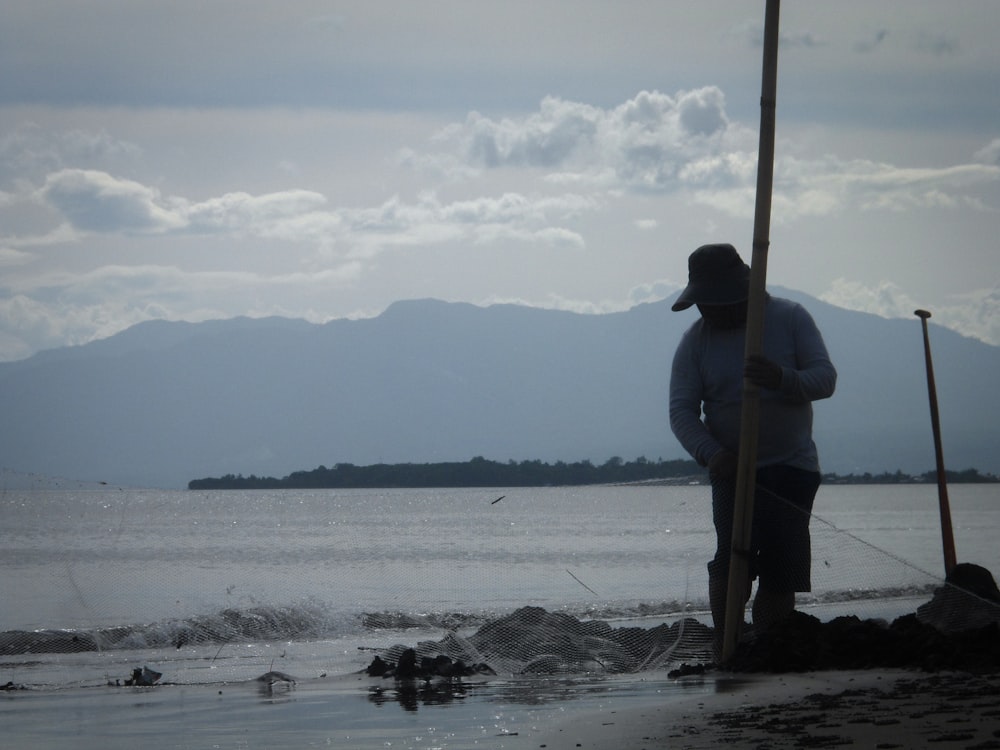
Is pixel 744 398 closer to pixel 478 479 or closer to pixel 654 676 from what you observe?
pixel 654 676

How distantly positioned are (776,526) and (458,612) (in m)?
10.2

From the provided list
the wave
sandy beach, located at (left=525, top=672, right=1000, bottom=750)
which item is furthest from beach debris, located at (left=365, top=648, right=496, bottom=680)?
the wave

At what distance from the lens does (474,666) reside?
343 inches

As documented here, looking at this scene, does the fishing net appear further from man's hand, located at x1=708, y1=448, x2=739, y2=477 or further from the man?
man's hand, located at x1=708, y1=448, x2=739, y2=477

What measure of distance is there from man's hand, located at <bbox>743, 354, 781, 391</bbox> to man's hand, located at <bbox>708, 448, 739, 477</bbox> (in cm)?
46

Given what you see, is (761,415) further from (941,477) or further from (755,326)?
(941,477)

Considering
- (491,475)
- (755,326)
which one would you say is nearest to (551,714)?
(755,326)

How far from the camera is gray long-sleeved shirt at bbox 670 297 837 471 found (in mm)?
7059

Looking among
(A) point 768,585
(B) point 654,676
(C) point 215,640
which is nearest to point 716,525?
(A) point 768,585

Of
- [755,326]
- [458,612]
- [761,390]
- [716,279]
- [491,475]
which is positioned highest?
[716,279]

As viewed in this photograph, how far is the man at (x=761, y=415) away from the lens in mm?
7051

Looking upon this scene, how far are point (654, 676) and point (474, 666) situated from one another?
1209 millimetres

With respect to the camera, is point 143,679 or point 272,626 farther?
point 272,626

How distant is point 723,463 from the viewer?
706cm
